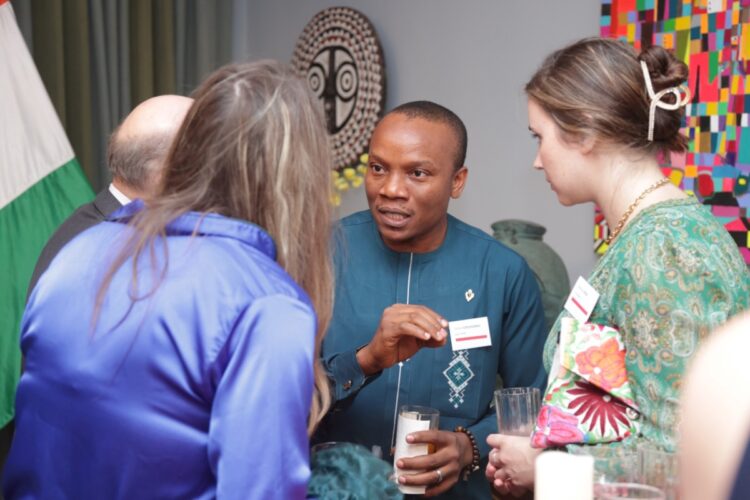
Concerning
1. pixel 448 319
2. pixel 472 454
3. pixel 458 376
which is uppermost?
pixel 448 319

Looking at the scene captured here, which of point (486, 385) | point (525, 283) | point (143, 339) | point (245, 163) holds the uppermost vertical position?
point (245, 163)

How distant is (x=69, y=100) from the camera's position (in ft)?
12.0

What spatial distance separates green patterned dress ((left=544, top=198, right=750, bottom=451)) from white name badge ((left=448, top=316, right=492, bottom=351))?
2.15 ft

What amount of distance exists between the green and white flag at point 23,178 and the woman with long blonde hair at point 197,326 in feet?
5.81

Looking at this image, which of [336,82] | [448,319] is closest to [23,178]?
[336,82]

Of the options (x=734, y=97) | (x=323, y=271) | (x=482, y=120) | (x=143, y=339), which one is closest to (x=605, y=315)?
(x=323, y=271)

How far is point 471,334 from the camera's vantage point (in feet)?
6.87

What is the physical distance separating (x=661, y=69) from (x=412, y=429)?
2.67ft

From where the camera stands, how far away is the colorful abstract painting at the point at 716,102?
249cm

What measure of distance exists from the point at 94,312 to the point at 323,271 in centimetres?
31

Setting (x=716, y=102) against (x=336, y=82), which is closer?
(x=716, y=102)

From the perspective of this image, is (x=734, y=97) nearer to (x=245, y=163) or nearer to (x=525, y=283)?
(x=525, y=283)

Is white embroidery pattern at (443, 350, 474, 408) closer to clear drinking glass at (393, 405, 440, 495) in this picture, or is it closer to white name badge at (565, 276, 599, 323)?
clear drinking glass at (393, 405, 440, 495)

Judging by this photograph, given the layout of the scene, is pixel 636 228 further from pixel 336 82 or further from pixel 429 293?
pixel 336 82
